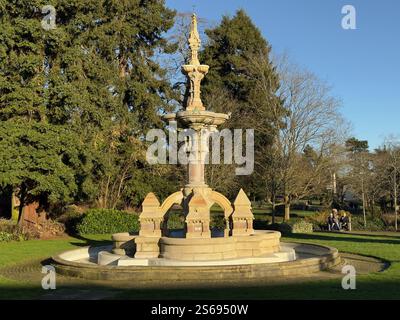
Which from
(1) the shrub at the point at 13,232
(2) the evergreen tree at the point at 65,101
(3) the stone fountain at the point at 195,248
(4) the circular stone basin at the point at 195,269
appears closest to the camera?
(4) the circular stone basin at the point at 195,269

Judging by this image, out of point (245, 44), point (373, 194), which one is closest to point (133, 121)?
point (245, 44)

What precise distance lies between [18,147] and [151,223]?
1252 centimetres

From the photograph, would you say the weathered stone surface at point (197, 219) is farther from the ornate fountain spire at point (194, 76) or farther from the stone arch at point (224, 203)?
the ornate fountain spire at point (194, 76)

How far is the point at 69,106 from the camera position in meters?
28.7

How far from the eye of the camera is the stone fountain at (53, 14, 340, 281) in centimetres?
1305

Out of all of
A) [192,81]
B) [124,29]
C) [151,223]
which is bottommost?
[151,223]

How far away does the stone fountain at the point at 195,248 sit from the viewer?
13047 mm

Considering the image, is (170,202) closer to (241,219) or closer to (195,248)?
(241,219)

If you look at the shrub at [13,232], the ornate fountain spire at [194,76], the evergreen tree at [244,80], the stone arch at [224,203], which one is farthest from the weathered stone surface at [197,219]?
the evergreen tree at [244,80]

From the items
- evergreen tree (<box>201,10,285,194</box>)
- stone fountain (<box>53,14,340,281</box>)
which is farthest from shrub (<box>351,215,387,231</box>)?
stone fountain (<box>53,14,340,281</box>)

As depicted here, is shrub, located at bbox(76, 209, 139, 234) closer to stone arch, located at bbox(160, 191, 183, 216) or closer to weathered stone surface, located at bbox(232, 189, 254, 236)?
stone arch, located at bbox(160, 191, 183, 216)

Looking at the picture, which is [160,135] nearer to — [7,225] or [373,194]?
[7,225]

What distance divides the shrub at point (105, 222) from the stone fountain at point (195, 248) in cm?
1039
